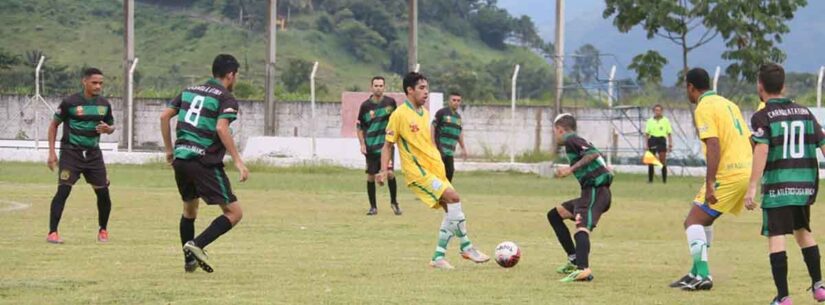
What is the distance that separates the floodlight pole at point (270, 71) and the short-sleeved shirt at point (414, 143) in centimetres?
2740

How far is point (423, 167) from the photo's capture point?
12922 millimetres

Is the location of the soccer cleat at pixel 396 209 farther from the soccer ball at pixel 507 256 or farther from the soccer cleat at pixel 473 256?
the soccer ball at pixel 507 256

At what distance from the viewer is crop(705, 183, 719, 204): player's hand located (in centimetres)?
1063

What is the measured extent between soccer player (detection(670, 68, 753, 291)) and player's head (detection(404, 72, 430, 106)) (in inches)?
107

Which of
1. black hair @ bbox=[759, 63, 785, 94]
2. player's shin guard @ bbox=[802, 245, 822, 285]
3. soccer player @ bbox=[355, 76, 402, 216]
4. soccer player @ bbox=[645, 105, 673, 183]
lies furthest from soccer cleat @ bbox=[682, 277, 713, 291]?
soccer player @ bbox=[645, 105, 673, 183]

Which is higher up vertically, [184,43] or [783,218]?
[184,43]

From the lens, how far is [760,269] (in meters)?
12.8

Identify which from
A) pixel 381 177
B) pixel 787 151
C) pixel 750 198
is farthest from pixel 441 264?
pixel 787 151

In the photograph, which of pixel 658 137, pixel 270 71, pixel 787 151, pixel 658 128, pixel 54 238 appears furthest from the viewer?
pixel 270 71

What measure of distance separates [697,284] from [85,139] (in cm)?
707

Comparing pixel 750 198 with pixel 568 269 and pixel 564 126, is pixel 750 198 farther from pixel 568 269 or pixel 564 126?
pixel 568 269

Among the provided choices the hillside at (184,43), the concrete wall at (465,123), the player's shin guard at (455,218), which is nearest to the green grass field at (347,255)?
the player's shin guard at (455,218)

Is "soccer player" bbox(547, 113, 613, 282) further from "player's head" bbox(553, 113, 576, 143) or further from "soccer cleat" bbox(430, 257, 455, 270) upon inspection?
"soccer cleat" bbox(430, 257, 455, 270)

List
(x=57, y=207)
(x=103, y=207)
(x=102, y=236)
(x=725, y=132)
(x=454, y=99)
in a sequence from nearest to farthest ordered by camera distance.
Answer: (x=725, y=132) < (x=57, y=207) < (x=102, y=236) < (x=103, y=207) < (x=454, y=99)
